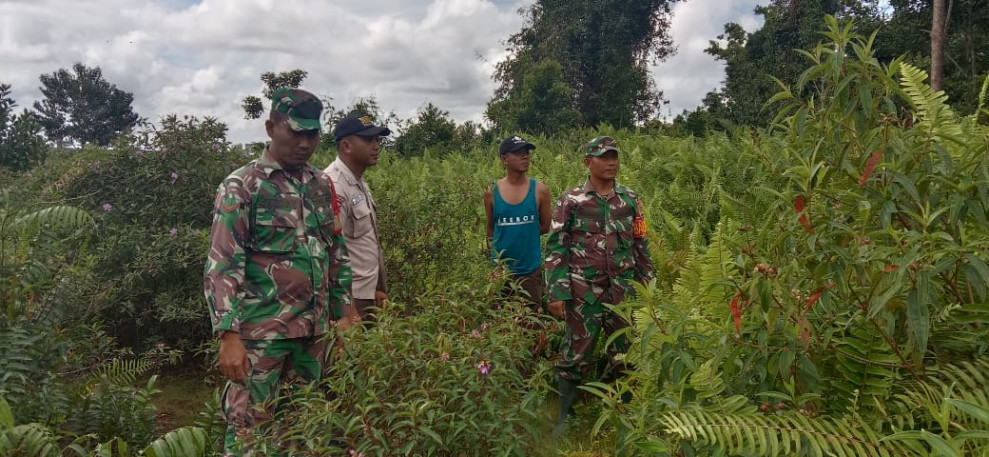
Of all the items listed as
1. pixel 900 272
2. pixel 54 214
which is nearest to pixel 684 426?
pixel 900 272

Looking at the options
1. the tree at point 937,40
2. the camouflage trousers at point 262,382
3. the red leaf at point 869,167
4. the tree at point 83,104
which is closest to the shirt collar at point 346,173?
the camouflage trousers at point 262,382

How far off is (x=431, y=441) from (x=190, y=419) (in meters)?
3.01

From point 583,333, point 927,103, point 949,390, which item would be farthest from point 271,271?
point 927,103

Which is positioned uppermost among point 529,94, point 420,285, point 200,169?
point 529,94

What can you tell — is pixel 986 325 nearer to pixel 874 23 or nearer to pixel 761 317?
pixel 761 317

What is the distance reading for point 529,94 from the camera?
76.4 feet

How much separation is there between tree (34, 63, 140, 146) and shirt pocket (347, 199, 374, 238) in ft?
180

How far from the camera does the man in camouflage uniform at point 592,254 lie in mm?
4086

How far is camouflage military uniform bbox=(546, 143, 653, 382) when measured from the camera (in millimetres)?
4094

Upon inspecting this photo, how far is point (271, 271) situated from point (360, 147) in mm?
1067

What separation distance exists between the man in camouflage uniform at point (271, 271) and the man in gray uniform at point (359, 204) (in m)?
0.49

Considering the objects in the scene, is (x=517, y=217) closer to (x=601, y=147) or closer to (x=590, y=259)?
(x=590, y=259)

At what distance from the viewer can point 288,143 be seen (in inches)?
118

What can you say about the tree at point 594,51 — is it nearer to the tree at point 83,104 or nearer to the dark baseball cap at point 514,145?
the dark baseball cap at point 514,145
